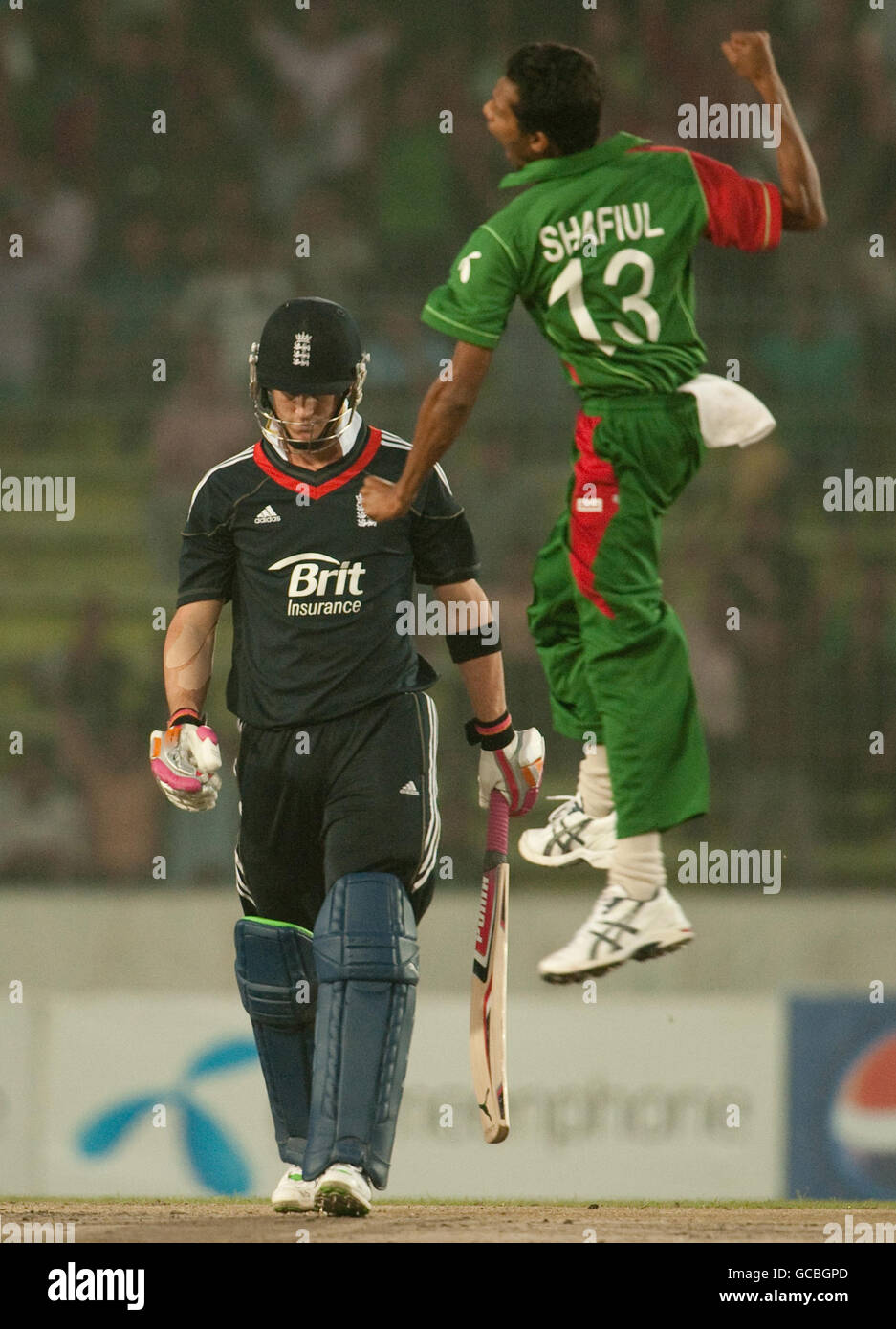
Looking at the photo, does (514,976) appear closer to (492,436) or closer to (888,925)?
(888,925)

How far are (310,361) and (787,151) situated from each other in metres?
1.47

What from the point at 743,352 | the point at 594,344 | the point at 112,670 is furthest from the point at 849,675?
the point at 594,344

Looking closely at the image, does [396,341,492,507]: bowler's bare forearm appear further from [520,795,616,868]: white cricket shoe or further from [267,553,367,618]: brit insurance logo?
[520,795,616,868]: white cricket shoe

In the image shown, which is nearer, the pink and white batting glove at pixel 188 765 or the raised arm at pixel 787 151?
the raised arm at pixel 787 151

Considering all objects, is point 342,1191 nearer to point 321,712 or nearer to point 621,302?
point 321,712

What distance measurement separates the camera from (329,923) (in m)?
5.48

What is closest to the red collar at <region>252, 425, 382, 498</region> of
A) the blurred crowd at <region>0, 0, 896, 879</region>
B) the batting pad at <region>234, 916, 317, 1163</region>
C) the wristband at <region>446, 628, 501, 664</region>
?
the wristband at <region>446, 628, 501, 664</region>

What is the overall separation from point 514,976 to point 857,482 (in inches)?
135

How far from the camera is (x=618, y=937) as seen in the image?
4898 millimetres

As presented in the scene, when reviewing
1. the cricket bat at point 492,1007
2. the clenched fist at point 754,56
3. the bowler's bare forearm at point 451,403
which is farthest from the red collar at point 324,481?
the clenched fist at point 754,56

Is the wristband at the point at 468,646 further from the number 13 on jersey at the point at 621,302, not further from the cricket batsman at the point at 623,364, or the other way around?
the number 13 on jersey at the point at 621,302

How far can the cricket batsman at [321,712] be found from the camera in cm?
546

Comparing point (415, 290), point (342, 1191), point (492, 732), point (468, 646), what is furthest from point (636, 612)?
point (415, 290)

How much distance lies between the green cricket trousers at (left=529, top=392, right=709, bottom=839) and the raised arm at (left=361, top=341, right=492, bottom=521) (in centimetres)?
37
